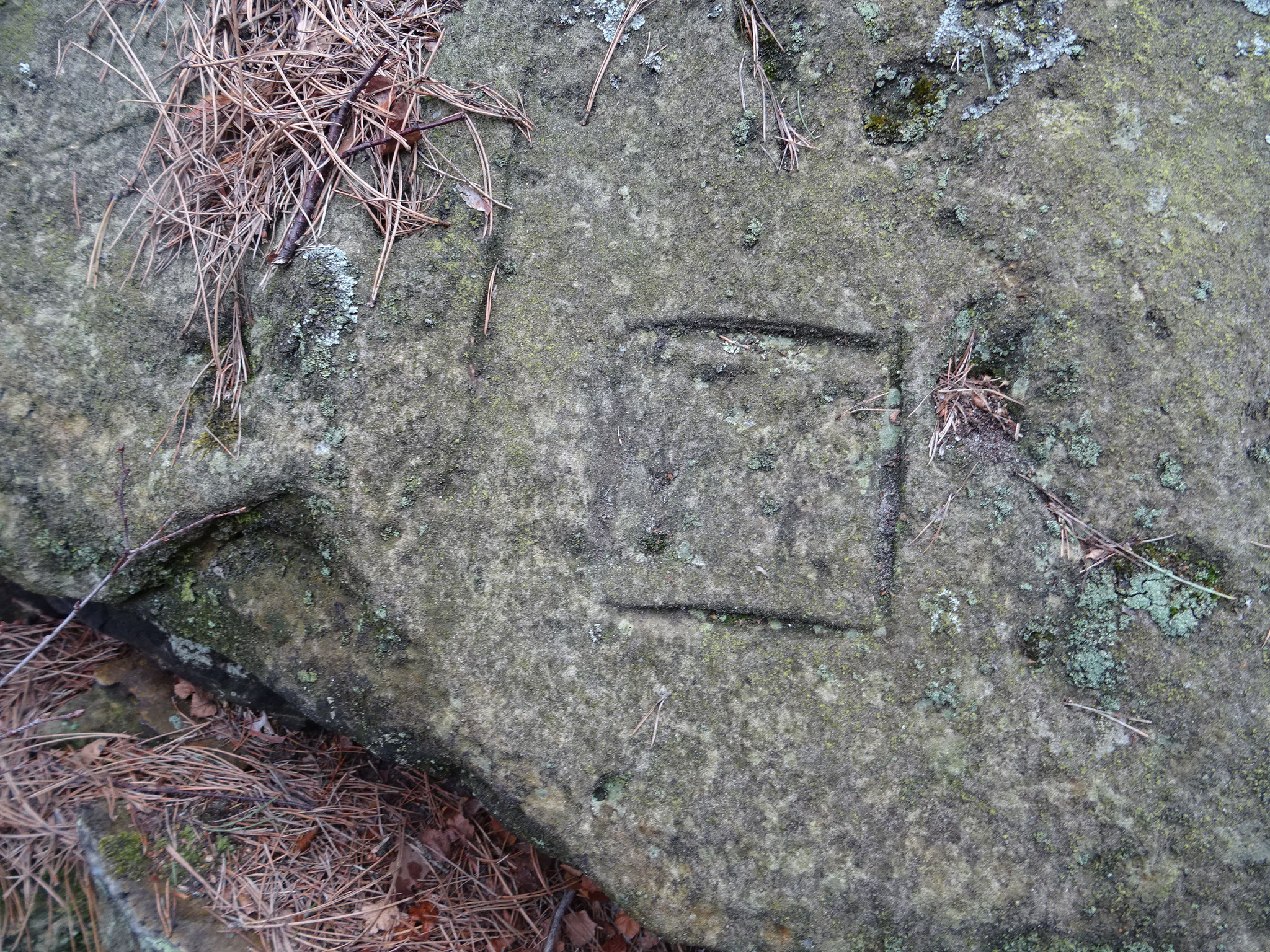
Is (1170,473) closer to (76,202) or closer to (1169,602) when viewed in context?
(1169,602)

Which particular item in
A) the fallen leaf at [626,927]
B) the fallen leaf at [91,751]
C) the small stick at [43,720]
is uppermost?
the small stick at [43,720]

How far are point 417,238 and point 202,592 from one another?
46.0 inches

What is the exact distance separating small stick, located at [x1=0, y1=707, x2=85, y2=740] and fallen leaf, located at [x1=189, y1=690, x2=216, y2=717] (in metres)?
0.30

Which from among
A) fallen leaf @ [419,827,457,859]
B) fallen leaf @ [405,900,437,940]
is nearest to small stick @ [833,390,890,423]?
fallen leaf @ [419,827,457,859]

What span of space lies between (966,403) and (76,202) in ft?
8.51

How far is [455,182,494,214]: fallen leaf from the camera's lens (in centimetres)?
215

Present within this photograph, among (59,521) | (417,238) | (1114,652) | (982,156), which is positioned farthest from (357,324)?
(1114,652)

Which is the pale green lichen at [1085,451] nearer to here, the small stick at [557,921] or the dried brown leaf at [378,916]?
the small stick at [557,921]

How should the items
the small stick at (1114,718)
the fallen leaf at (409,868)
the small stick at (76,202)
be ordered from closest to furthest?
1. the small stick at (1114,718)
2. the small stick at (76,202)
3. the fallen leaf at (409,868)

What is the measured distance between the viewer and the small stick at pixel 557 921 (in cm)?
231

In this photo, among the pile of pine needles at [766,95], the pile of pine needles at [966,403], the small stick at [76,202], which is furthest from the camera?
the small stick at [76,202]

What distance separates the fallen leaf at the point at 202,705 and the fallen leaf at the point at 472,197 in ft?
5.71

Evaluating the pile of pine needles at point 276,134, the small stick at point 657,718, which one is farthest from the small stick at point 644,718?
the pile of pine needles at point 276,134

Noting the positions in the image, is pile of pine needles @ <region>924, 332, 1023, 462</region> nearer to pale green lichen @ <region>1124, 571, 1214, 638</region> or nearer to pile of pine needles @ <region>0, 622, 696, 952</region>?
pale green lichen @ <region>1124, 571, 1214, 638</region>
